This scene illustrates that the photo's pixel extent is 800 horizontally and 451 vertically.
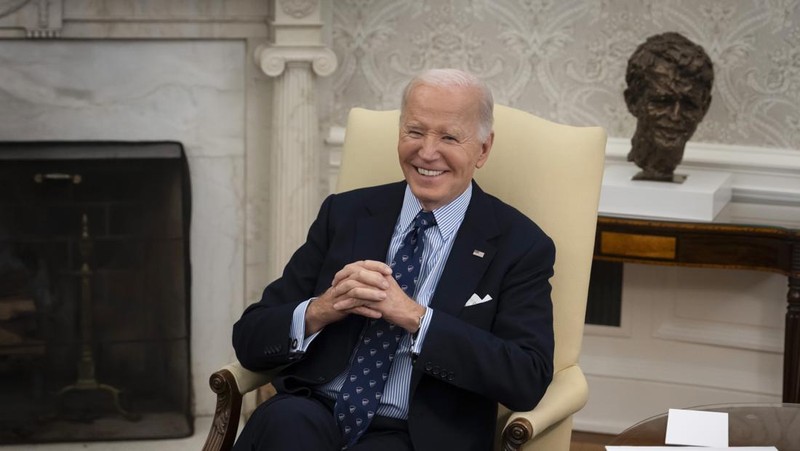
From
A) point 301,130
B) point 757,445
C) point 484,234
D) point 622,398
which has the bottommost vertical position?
point 622,398

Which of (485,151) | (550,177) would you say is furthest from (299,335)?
(550,177)

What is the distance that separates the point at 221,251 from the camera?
382 cm

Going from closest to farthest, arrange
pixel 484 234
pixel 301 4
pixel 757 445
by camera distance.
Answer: pixel 757 445, pixel 484 234, pixel 301 4

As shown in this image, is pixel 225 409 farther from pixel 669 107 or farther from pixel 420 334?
pixel 669 107

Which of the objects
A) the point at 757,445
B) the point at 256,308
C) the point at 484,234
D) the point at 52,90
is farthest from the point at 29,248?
the point at 757,445

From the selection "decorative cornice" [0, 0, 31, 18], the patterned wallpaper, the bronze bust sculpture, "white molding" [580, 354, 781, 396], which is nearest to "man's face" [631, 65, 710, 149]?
the bronze bust sculpture

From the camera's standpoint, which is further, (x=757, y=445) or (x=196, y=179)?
(x=196, y=179)

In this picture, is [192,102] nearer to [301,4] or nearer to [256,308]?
[301,4]

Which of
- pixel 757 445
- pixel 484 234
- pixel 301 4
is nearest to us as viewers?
pixel 757 445

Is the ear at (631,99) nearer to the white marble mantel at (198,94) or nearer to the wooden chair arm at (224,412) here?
the white marble mantel at (198,94)

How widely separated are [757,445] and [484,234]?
64 centimetres

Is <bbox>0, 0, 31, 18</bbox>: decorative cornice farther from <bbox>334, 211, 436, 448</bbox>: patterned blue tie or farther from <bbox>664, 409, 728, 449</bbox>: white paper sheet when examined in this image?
<bbox>664, 409, 728, 449</bbox>: white paper sheet

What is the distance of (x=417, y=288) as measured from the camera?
231 cm

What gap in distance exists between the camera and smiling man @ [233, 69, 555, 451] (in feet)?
7.02
